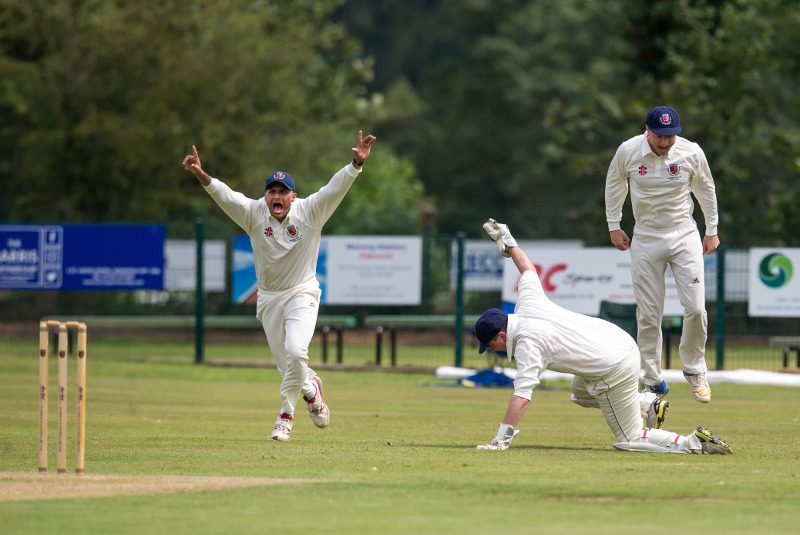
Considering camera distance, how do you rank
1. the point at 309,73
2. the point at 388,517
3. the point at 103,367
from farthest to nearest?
the point at 309,73 → the point at 103,367 → the point at 388,517

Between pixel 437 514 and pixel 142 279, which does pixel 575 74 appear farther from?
pixel 437 514

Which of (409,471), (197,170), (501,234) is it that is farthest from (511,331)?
(197,170)

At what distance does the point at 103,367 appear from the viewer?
981 inches

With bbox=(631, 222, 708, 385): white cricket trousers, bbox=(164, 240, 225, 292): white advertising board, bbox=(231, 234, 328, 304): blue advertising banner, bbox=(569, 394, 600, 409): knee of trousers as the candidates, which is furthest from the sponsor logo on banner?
bbox=(569, 394, 600, 409): knee of trousers

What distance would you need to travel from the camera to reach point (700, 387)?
1342 cm

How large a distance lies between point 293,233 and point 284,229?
0.08 meters

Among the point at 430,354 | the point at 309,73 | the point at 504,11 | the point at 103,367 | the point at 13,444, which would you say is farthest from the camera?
the point at 504,11

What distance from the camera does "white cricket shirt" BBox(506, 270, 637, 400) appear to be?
450 inches

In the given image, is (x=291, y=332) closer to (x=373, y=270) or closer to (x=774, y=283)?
(x=373, y=270)

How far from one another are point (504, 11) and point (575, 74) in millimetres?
9056

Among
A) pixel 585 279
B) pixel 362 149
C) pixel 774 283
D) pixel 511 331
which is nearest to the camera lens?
pixel 511 331

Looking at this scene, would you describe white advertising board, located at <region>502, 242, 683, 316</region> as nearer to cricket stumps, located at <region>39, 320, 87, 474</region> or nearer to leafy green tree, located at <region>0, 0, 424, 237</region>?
leafy green tree, located at <region>0, 0, 424, 237</region>

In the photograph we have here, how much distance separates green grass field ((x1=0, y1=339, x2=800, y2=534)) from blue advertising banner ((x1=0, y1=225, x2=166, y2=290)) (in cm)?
738

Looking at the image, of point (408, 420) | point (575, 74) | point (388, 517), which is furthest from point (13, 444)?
point (575, 74)
